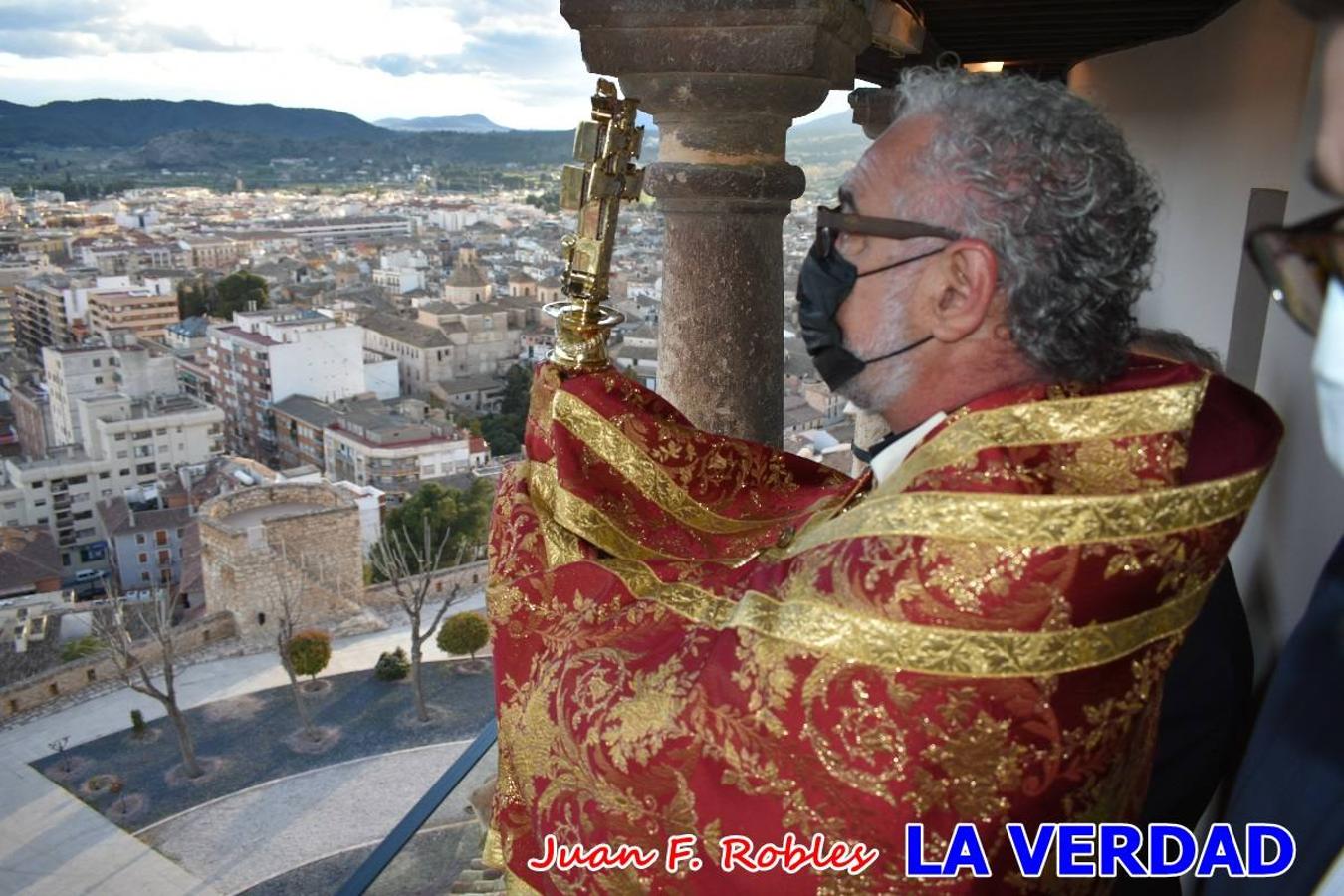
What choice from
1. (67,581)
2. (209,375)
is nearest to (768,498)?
(67,581)

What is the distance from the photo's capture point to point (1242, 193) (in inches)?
109

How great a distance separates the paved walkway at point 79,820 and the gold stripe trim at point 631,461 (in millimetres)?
10667

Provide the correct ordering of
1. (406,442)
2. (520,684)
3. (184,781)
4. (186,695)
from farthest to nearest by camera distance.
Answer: (406,442) < (186,695) < (184,781) < (520,684)

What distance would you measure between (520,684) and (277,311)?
2885cm

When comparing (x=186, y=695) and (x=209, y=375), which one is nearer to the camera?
(x=186, y=695)

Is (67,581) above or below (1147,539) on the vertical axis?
below

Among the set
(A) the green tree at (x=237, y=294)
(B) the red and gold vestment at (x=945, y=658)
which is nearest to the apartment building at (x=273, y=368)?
(A) the green tree at (x=237, y=294)

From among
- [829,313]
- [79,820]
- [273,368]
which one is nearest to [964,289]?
[829,313]

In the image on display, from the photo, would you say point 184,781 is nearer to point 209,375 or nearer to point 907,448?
point 907,448

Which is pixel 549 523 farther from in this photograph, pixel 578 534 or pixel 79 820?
pixel 79 820

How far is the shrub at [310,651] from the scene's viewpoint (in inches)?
485

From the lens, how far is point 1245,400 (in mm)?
1209

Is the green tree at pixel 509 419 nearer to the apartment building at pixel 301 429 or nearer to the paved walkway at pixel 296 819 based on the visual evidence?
the apartment building at pixel 301 429

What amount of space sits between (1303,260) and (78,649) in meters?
13.8
